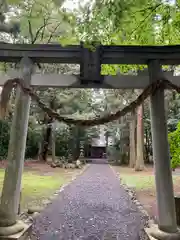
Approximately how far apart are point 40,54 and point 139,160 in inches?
488

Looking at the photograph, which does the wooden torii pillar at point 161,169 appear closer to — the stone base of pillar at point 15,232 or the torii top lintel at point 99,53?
the torii top lintel at point 99,53

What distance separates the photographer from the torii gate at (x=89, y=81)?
307 centimetres

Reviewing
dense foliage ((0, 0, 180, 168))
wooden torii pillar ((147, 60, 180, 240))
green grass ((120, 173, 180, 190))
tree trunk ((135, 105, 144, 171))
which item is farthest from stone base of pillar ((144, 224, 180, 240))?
tree trunk ((135, 105, 144, 171))

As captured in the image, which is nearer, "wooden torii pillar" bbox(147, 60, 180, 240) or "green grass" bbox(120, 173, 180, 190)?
"wooden torii pillar" bbox(147, 60, 180, 240)

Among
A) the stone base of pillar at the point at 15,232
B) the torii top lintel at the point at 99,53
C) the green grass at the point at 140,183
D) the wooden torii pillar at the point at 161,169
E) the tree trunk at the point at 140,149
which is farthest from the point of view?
the tree trunk at the point at 140,149

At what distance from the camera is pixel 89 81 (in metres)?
3.37

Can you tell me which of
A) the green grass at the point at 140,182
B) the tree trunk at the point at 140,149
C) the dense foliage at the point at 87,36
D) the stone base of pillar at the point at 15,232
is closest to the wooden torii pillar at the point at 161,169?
the dense foliage at the point at 87,36

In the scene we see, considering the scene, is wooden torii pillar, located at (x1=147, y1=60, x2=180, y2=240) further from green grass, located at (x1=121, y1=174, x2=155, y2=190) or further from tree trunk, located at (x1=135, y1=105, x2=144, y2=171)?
tree trunk, located at (x1=135, y1=105, x2=144, y2=171)

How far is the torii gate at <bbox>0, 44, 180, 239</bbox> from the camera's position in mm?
3068

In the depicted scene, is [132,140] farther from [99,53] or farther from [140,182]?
[99,53]

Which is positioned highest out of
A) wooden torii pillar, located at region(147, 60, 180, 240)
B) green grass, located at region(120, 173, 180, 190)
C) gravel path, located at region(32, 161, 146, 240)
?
wooden torii pillar, located at region(147, 60, 180, 240)

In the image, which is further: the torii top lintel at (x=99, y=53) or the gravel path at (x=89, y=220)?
the gravel path at (x=89, y=220)

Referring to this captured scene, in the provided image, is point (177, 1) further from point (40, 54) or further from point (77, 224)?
point (77, 224)

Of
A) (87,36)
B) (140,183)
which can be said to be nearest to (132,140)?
(140,183)
